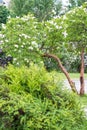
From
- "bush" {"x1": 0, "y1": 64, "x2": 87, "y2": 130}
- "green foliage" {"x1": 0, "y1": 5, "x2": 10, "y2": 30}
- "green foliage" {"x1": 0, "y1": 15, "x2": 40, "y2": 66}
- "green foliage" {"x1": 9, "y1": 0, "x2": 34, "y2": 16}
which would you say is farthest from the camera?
"green foliage" {"x1": 9, "y1": 0, "x2": 34, "y2": 16}

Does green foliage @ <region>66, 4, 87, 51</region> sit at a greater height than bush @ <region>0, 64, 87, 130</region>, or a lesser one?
greater

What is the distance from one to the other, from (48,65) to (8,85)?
16323 mm

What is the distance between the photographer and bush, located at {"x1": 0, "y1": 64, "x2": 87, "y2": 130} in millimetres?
3703

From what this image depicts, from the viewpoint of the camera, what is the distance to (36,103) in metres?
3.79

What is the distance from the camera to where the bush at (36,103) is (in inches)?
146

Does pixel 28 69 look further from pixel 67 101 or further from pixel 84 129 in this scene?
pixel 84 129

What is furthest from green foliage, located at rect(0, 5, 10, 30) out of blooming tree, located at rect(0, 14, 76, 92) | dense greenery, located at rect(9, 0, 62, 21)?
blooming tree, located at rect(0, 14, 76, 92)

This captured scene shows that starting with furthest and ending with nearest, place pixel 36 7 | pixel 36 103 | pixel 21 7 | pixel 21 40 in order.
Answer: pixel 36 7, pixel 21 7, pixel 21 40, pixel 36 103

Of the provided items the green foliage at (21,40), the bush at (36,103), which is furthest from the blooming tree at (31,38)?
the bush at (36,103)

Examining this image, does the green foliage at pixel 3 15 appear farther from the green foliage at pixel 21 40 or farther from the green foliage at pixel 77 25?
the green foliage at pixel 77 25

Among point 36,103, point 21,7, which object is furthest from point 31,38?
point 21,7

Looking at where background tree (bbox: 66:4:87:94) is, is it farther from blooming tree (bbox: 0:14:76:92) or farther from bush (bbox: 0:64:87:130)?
bush (bbox: 0:64:87:130)

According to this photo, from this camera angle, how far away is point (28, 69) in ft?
13.7

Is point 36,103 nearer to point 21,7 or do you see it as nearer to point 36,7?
point 21,7
